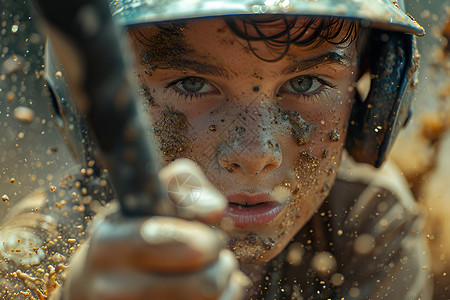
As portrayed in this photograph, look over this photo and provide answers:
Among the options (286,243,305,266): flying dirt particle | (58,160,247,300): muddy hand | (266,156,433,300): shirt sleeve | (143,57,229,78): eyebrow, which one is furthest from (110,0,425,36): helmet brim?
(286,243,305,266): flying dirt particle

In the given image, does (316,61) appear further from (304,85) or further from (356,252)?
(356,252)

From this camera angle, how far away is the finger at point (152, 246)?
46 cm

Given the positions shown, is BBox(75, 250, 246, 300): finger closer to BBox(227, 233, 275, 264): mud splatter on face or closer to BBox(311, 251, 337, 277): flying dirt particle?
BBox(227, 233, 275, 264): mud splatter on face

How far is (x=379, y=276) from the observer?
4.85 feet

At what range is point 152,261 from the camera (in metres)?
0.46

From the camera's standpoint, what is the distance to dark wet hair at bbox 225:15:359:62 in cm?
94

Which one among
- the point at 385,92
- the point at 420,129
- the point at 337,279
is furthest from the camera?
the point at 420,129

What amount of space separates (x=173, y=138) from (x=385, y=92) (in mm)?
581

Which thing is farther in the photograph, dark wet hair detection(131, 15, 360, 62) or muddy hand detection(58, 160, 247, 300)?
dark wet hair detection(131, 15, 360, 62)

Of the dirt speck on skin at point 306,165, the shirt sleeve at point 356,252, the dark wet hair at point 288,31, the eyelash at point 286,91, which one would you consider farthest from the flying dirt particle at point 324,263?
the dark wet hair at point 288,31

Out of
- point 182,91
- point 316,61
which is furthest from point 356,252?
point 182,91

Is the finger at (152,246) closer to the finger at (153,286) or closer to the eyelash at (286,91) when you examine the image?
the finger at (153,286)

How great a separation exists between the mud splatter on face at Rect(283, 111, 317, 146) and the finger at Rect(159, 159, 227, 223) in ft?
1.66

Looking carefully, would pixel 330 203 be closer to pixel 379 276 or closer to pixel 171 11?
pixel 379 276
